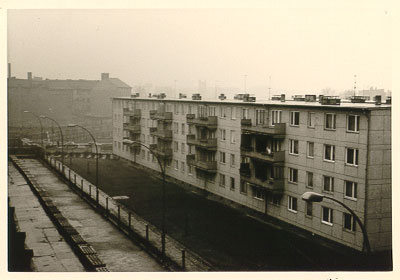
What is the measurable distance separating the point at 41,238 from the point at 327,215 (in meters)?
18.8

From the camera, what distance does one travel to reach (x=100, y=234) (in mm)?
35469

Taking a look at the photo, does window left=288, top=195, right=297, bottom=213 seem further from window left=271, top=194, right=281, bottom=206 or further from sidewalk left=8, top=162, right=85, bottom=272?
sidewalk left=8, top=162, right=85, bottom=272

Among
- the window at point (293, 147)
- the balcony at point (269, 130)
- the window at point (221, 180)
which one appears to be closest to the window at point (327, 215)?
the window at point (293, 147)

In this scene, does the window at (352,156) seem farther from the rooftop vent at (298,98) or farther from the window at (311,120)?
the rooftop vent at (298,98)

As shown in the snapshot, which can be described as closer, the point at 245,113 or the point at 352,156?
the point at 352,156

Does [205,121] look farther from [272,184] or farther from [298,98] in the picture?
[272,184]

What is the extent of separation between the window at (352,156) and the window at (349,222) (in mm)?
3224

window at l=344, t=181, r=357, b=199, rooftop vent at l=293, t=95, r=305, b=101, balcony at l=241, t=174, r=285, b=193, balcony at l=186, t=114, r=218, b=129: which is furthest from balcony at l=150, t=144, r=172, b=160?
window at l=344, t=181, r=357, b=199

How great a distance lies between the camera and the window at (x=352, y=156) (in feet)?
103

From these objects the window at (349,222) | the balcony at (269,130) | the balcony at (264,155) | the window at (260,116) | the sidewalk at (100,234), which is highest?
the window at (260,116)

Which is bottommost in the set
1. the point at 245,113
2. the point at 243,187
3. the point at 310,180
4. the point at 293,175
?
the point at 243,187

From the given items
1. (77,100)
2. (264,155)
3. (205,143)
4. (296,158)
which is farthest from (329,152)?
(77,100)

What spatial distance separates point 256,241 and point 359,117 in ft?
34.1

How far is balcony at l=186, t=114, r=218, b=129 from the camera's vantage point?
48.1 m
